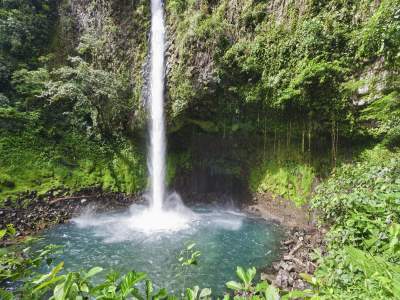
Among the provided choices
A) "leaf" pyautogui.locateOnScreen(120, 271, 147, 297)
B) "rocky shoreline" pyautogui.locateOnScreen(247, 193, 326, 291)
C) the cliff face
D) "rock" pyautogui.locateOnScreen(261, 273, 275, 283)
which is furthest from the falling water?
"leaf" pyautogui.locateOnScreen(120, 271, 147, 297)

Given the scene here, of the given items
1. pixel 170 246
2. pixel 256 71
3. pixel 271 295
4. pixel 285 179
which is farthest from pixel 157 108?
pixel 271 295

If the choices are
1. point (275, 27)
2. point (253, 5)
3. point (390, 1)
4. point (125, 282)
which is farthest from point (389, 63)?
point (125, 282)

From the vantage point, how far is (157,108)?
10891 millimetres

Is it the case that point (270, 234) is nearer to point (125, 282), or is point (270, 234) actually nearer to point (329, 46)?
point (329, 46)

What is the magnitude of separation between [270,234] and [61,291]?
784 centimetres

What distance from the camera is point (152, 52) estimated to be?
1112cm

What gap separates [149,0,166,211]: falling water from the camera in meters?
10.8

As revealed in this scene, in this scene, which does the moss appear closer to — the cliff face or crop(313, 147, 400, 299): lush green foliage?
the cliff face

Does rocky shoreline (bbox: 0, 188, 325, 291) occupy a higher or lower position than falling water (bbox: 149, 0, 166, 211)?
lower

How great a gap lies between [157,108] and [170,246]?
21.0 ft

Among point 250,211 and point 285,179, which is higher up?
point 285,179

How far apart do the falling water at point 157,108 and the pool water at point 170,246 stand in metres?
2.35

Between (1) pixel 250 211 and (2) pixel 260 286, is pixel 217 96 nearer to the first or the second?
(1) pixel 250 211

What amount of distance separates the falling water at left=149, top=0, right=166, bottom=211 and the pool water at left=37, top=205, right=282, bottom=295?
235 centimetres
